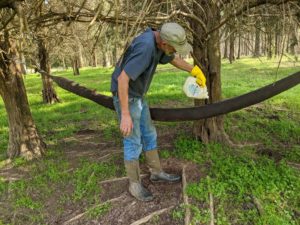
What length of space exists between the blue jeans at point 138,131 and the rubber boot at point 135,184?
8cm

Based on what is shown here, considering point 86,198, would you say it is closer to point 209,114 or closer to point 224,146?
point 209,114

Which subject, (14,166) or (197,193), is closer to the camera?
(197,193)

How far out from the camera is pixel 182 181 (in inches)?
152

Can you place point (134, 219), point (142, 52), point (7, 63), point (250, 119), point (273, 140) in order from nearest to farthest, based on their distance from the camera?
1. point (142, 52)
2. point (134, 219)
3. point (7, 63)
4. point (273, 140)
5. point (250, 119)

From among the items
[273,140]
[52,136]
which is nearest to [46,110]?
[52,136]

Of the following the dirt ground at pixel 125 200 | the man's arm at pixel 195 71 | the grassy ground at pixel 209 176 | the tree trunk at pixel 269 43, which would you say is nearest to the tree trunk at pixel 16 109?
the grassy ground at pixel 209 176

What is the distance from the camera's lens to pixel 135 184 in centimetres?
371

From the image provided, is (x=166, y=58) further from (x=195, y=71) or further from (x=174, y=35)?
(x=174, y=35)

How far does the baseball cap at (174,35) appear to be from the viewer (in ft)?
10.1

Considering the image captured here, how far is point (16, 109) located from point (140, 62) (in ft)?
8.29

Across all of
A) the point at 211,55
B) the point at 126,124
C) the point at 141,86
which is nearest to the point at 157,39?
the point at 141,86

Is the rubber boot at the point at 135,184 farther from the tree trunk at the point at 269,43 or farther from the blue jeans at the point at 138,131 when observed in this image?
the tree trunk at the point at 269,43

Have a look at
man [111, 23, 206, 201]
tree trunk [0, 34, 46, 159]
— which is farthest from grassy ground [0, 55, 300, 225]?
man [111, 23, 206, 201]

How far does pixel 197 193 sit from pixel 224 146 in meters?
1.24
